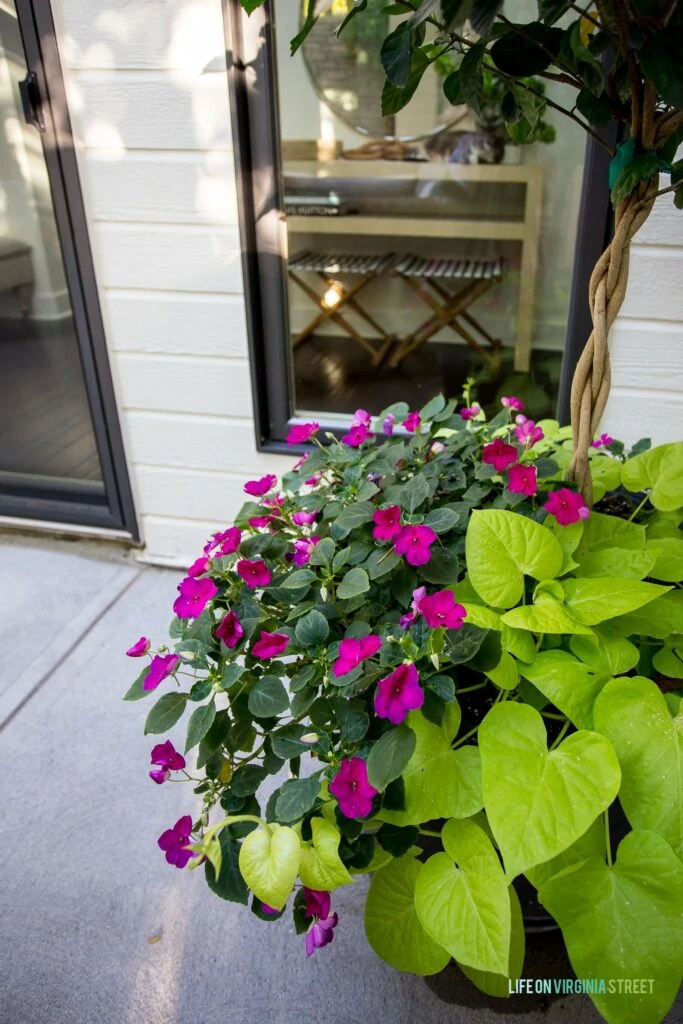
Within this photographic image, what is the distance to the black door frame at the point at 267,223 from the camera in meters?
1.61

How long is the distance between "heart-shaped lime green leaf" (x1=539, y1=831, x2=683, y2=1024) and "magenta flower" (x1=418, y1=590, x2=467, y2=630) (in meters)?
0.28

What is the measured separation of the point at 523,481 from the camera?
1.05 meters

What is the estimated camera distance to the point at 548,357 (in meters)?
2.00

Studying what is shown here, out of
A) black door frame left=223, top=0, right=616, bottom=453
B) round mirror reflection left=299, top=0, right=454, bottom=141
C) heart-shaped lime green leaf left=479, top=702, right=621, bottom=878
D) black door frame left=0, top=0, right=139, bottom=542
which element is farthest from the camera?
round mirror reflection left=299, top=0, right=454, bottom=141

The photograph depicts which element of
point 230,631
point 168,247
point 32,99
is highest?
point 32,99

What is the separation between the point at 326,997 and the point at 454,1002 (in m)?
0.19

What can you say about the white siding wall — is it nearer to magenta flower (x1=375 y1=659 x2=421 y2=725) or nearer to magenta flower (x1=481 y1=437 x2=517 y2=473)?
magenta flower (x1=481 y1=437 x2=517 y2=473)

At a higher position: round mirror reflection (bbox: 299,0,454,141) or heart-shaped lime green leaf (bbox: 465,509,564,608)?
round mirror reflection (bbox: 299,0,454,141)

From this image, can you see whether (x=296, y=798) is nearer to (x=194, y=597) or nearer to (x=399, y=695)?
(x=399, y=695)

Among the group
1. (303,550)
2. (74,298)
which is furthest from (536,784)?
(74,298)

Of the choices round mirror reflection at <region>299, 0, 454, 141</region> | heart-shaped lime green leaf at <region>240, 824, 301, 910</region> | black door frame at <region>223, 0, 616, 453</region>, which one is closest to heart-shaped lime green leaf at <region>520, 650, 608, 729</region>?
heart-shaped lime green leaf at <region>240, 824, 301, 910</region>

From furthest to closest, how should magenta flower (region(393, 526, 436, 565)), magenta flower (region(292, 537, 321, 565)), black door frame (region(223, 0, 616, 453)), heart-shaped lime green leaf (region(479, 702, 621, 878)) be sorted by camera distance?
black door frame (region(223, 0, 616, 453)) < magenta flower (region(292, 537, 321, 565)) < magenta flower (region(393, 526, 436, 565)) < heart-shaped lime green leaf (region(479, 702, 621, 878))

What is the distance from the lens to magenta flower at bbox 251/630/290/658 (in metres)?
0.88

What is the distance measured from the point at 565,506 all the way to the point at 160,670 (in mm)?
557
